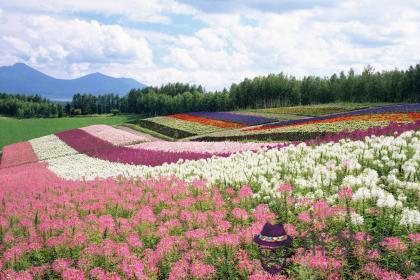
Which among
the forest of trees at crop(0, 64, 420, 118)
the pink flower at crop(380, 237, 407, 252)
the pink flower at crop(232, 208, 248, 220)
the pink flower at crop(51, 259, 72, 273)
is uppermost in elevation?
the forest of trees at crop(0, 64, 420, 118)

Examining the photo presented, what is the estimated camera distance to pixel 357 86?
8300 centimetres

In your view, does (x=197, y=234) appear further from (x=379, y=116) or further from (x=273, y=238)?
(x=379, y=116)

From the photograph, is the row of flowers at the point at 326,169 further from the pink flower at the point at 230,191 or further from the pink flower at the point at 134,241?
the pink flower at the point at 134,241

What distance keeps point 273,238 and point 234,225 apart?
2.58 metres

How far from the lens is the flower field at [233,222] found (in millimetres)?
5871

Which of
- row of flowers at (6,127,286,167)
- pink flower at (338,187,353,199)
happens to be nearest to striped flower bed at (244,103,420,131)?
row of flowers at (6,127,286,167)

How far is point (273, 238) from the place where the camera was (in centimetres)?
515

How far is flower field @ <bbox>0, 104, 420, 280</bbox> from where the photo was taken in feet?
19.3

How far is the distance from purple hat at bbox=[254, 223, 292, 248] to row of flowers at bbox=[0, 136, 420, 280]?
0.47 m

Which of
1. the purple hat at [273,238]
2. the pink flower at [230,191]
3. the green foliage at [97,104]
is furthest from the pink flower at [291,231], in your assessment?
the green foliage at [97,104]

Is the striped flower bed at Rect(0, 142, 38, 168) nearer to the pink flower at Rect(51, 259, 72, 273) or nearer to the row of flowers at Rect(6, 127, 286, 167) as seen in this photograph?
the row of flowers at Rect(6, 127, 286, 167)

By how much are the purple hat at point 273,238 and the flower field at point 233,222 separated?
48cm

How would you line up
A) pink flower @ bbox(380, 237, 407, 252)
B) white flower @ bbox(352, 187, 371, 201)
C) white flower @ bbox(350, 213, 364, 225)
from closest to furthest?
pink flower @ bbox(380, 237, 407, 252) → white flower @ bbox(350, 213, 364, 225) → white flower @ bbox(352, 187, 371, 201)

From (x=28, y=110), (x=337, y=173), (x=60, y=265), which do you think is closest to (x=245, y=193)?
(x=337, y=173)
